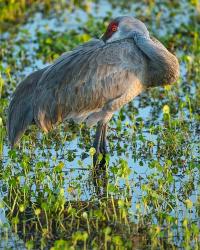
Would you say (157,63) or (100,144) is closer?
(157,63)

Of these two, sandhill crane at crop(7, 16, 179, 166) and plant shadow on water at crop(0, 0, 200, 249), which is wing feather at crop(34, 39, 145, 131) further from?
plant shadow on water at crop(0, 0, 200, 249)

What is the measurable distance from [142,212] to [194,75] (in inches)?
165

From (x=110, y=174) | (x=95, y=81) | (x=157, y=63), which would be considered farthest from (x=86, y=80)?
(x=110, y=174)

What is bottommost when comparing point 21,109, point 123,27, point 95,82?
point 21,109

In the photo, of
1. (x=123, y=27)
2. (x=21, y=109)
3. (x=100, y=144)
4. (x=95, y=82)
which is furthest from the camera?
(x=100, y=144)

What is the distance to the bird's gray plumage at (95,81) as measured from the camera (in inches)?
307

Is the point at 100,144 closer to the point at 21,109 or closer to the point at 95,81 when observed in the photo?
the point at 95,81

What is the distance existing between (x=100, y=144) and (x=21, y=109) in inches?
35.6

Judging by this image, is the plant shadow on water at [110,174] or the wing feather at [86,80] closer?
the plant shadow on water at [110,174]

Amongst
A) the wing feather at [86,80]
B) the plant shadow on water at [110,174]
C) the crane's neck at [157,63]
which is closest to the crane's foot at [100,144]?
the plant shadow on water at [110,174]

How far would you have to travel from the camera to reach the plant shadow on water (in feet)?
21.2

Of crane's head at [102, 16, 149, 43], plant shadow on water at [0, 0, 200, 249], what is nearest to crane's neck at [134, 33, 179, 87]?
crane's head at [102, 16, 149, 43]

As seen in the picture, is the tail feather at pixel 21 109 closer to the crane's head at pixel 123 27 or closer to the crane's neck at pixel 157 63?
the crane's head at pixel 123 27

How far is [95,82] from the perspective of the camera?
785 centimetres
